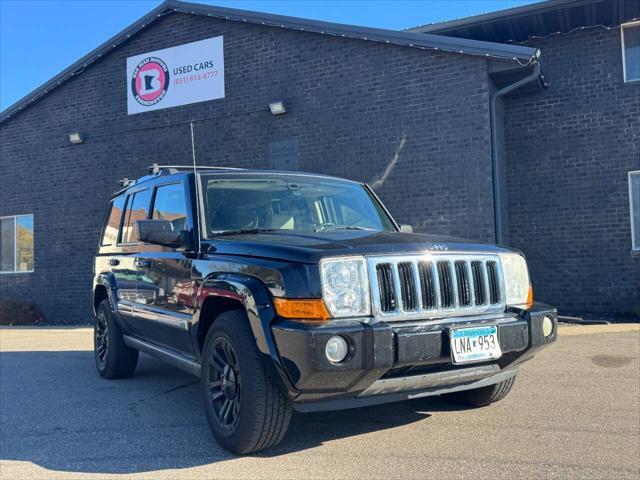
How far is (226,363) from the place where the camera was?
12.8 feet

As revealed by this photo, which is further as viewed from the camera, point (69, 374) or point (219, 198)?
point (69, 374)

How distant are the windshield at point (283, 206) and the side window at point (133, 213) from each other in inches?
45.8

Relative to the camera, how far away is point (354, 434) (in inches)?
166

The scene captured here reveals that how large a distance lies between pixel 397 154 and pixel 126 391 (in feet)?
20.1

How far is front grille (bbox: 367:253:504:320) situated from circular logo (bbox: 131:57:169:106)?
34.1ft

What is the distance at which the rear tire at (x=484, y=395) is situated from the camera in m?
4.66

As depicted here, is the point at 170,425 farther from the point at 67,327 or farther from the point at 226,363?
the point at 67,327

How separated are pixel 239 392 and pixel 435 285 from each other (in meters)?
→ 1.33

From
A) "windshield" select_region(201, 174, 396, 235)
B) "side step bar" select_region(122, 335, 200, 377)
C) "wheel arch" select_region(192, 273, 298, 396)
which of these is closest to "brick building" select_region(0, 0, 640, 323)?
"windshield" select_region(201, 174, 396, 235)

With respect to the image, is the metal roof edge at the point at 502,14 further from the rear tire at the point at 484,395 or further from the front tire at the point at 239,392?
the front tire at the point at 239,392

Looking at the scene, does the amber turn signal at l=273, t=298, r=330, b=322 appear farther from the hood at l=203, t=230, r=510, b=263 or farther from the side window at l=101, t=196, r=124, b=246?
Answer: the side window at l=101, t=196, r=124, b=246

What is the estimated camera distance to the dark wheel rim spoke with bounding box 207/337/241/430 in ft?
12.4

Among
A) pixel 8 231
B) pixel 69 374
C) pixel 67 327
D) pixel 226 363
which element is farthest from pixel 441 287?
pixel 8 231

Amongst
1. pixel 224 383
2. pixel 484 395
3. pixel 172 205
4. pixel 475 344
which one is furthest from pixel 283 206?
pixel 484 395
